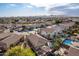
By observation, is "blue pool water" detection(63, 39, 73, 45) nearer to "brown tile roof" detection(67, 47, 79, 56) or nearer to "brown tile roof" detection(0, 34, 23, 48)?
→ "brown tile roof" detection(67, 47, 79, 56)

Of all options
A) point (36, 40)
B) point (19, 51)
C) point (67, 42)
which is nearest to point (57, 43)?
point (67, 42)

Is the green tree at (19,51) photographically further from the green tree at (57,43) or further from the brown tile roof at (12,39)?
the green tree at (57,43)

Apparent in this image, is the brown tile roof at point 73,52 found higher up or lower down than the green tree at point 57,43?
lower down

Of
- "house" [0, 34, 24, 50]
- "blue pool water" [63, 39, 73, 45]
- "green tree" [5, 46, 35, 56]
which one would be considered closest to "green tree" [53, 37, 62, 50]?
"blue pool water" [63, 39, 73, 45]

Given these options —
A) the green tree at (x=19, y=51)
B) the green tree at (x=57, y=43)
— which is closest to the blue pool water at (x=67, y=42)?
the green tree at (x=57, y=43)

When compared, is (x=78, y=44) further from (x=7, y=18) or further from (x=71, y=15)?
(x=7, y=18)

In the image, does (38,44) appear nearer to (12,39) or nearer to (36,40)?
(36,40)

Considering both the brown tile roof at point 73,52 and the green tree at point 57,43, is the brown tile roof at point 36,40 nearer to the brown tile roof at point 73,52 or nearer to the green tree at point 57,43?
the green tree at point 57,43

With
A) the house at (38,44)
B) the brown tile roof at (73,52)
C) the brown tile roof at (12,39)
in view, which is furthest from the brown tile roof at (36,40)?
the brown tile roof at (73,52)
